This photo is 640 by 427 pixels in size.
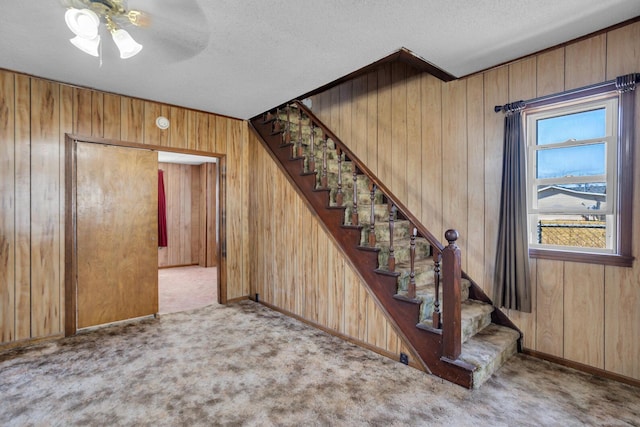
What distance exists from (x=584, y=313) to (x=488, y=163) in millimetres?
1480

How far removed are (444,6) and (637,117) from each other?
1657 millimetres

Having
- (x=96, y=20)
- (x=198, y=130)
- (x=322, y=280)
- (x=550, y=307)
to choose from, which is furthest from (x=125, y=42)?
(x=550, y=307)

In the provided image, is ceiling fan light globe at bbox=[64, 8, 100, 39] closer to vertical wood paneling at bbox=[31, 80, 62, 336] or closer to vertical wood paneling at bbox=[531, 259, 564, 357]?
vertical wood paneling at bbox=[31, 80, 62, 336]

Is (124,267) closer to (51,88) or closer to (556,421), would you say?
(51,88)

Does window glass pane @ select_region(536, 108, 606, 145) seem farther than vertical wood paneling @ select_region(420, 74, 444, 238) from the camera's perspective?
No

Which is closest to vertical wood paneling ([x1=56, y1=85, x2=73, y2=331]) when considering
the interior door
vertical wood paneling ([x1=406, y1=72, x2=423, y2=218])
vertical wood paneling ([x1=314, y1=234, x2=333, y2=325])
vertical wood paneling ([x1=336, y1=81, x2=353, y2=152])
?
the interior door

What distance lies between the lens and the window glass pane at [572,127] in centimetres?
245

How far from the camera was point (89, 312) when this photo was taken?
3.33 m

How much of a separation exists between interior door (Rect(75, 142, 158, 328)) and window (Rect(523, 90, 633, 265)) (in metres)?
4.21

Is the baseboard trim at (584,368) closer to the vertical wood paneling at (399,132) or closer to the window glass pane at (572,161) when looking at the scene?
the window glass pane at (572,161)

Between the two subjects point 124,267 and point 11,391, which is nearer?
point 11,391

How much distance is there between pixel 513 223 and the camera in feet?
8.67

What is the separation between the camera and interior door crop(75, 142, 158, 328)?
10.9ft

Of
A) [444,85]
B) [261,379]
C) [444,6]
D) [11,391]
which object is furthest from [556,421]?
[11,391]
